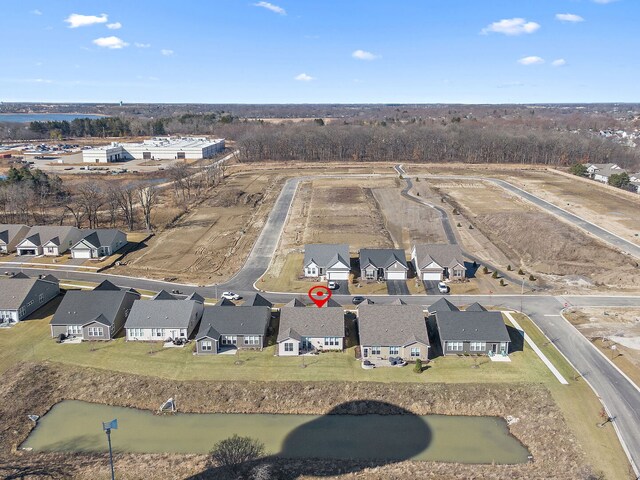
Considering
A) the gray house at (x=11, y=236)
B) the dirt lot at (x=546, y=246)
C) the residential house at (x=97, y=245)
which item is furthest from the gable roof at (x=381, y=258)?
the gray house at (x=11, y=236)

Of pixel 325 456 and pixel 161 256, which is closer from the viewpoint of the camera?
pixel 325 456

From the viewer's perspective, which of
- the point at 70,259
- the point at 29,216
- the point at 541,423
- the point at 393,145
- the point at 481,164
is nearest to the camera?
the point at 541,423

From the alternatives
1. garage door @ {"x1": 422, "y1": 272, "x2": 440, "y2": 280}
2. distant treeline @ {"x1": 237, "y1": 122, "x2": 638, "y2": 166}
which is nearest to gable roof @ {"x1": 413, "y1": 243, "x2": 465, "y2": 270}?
garage door @ {"x1": 422, "y1": 272, "x2": 440, "y2": 280}

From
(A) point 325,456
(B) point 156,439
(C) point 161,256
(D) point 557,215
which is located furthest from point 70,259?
(D) point 557,215

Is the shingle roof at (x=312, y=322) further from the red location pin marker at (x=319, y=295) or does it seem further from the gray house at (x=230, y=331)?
the red location pin marker at (x=319, y=295)

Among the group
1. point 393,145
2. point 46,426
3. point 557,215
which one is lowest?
point 46,426

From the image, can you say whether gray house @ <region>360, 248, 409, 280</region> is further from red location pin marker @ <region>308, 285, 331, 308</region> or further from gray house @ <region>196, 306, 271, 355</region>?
gray house @ <region>196, 306, 271, 355</region>

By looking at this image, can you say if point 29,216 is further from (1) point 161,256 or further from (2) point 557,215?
(2) point 557,215
